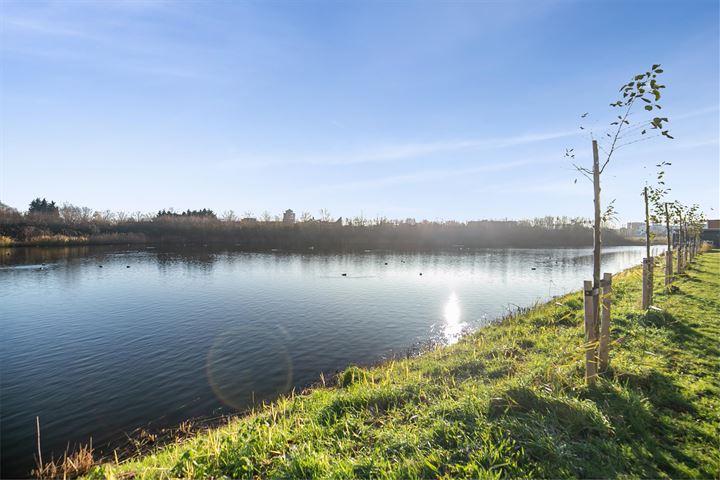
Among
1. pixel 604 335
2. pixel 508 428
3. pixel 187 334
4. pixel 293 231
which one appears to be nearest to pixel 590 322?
pixel 604 335

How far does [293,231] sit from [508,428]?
330 feet

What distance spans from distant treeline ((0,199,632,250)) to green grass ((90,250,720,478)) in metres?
80.9

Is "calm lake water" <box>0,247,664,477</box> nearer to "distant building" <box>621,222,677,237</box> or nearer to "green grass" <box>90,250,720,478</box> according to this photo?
"green grass" <box>90,250,720,478</box>

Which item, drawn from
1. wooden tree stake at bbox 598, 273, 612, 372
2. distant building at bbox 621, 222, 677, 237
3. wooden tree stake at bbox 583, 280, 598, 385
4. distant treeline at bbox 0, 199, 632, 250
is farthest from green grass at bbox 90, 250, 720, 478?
distant treeline at bbox 0, 199, 632, 250

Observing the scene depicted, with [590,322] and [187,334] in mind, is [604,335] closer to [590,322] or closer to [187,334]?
[590,322]

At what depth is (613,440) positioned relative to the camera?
189 inches

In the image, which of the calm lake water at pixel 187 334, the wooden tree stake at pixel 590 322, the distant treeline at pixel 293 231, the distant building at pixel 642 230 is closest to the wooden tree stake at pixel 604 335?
the wooden tree stake at pixel 590 322

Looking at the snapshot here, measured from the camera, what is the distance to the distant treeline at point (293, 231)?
91.5m

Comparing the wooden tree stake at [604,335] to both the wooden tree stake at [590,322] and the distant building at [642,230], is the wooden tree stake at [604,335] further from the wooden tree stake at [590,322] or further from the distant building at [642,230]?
the distant building at [642,230]

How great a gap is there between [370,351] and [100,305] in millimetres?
22591

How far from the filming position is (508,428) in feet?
16.7

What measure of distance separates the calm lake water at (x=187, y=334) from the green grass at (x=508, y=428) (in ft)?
15.6

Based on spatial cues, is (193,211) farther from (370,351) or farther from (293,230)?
(370,351)

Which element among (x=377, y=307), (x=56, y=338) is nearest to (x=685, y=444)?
(x=377, y=307)
